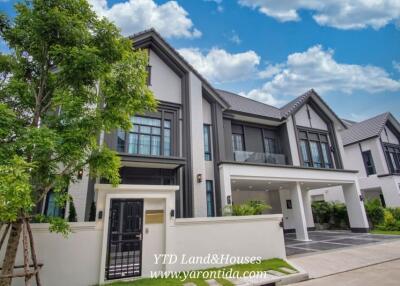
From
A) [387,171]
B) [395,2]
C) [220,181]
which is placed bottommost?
[220,181]

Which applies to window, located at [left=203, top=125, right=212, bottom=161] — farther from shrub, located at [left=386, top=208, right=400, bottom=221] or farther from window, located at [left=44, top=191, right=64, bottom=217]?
shrub, located at [left=386, top=208, right=400, bottom=221]

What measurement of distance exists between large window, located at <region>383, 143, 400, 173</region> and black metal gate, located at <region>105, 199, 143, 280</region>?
71.7ft

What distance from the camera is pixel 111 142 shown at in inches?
355

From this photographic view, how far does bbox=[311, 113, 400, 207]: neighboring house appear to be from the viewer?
17.1 meters

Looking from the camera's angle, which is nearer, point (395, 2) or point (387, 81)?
point (395, 2)

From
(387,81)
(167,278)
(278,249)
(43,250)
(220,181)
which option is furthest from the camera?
(387,81)

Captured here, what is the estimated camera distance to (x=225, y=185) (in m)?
9.80

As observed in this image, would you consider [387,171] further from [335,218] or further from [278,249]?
[278,249]

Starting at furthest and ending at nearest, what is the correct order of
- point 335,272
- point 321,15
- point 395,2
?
point 395,2, point 321,15, point 335,272

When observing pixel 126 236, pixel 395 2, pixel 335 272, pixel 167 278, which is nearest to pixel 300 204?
pixel 335 272

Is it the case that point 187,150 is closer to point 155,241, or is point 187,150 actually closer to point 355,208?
point 155,241

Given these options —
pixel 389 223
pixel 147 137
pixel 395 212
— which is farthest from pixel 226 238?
pixel 395 212

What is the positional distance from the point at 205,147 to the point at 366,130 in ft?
58.3

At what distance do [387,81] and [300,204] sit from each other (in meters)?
24.8
